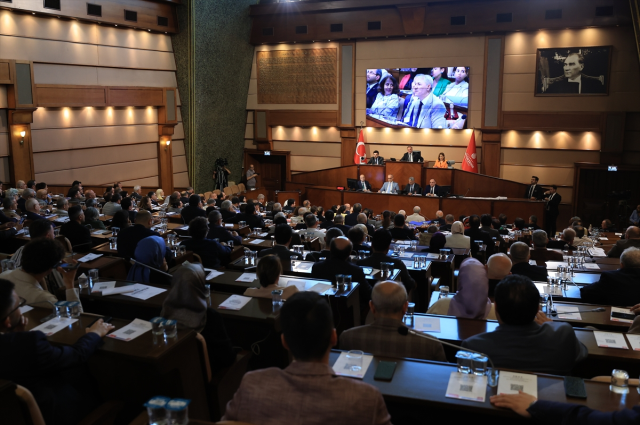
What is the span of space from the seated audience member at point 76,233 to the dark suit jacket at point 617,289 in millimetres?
4628

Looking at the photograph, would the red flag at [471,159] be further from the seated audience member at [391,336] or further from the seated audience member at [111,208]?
the seated audience member at [391,336]

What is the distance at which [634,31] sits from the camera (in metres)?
11.0

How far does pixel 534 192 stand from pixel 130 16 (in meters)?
9.27

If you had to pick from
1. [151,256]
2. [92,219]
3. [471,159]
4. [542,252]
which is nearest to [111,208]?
[92,219]

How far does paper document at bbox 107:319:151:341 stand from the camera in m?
2.72

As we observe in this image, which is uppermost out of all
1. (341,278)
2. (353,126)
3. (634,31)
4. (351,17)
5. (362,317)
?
(351,17)

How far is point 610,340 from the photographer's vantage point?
2.92 meters

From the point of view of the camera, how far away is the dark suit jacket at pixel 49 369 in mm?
2311

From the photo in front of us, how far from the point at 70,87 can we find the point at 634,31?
11.1 m

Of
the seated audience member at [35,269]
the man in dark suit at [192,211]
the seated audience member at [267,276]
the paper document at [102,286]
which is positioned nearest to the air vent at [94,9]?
the man in dark suit at [192,211]

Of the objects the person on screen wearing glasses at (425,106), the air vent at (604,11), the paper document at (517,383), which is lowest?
the paper document at (517,383)

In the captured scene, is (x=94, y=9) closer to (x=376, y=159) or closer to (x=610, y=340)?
(x=376, y=159)

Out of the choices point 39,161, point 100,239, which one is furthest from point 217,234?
point 39,161

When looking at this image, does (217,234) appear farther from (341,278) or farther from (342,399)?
(342,399)
